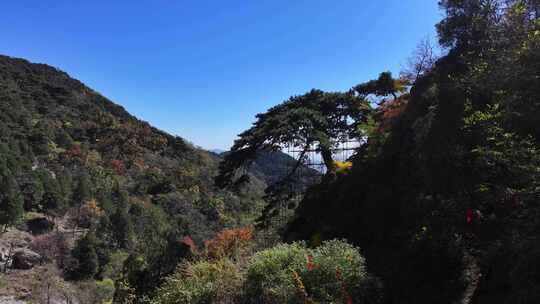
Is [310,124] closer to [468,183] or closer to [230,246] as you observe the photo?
[230,246]

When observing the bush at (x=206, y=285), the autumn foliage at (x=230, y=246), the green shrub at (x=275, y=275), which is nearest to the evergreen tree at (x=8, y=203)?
the autumn foliage at (x=230, y=246)

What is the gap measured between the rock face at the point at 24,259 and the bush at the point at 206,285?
31.3 metres

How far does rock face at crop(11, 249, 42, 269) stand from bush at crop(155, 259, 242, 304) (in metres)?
31.3

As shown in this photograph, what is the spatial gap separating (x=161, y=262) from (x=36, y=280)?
74.4 ft

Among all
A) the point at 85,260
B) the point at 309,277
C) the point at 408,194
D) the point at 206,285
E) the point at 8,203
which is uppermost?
the point at 408,194

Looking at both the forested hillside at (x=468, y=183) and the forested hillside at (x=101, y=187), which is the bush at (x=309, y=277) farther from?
the forested hillside at (x=101, y=187)

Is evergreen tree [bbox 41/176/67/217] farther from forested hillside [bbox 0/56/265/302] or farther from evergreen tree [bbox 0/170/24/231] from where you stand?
evergreen tree [bbox 0/170/24/231]

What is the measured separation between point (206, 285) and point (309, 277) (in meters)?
1.98

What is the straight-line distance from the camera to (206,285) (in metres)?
6.43

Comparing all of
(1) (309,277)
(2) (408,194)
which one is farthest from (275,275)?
(2) (408,194)

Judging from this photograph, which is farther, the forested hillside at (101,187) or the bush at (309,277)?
the forested hillside at (101,187)

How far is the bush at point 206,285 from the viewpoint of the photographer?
629 centimetres

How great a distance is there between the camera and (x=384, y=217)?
791 cm

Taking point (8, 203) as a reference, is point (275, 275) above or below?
above
